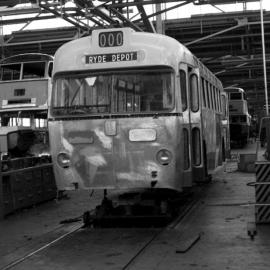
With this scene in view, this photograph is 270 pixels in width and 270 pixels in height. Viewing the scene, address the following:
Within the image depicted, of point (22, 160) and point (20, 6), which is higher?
point (20, 6)

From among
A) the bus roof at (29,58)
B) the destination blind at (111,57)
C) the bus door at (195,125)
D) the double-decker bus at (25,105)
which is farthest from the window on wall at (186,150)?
the bus roof at (29,58)

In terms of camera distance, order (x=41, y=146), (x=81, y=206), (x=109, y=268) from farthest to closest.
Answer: (x=41, y=146) → (x=81, y=206) → (x=109, y=268)

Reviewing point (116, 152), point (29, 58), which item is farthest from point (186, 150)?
point (29, 58)

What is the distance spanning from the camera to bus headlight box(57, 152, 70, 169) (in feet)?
30.8

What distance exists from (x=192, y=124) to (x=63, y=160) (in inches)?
96.1

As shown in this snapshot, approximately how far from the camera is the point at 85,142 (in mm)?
9312

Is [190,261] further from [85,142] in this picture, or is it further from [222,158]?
[222,158]

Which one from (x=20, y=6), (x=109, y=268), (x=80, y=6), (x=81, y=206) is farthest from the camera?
(x=20, y=6)

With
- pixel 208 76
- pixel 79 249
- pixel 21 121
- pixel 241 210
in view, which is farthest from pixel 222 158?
pixel 79 249

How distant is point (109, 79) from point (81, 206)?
369 centimetres

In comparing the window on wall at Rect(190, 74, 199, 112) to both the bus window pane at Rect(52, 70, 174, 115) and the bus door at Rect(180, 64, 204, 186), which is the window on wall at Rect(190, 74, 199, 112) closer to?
the bus door at Rect(180, 64, 204, 186)

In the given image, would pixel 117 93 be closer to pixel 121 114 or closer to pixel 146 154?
pixel 121 114

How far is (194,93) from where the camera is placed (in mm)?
10203

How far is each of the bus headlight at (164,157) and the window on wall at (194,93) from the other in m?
1.38
